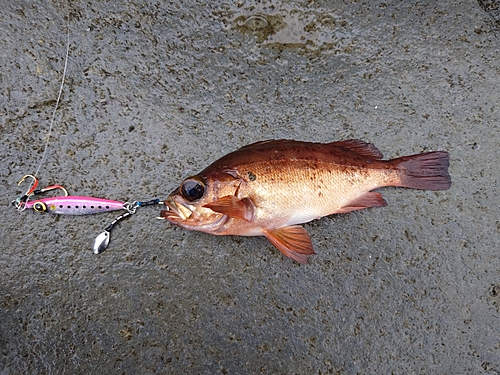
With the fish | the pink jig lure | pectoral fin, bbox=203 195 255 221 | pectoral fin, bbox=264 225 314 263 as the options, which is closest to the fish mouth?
the fish

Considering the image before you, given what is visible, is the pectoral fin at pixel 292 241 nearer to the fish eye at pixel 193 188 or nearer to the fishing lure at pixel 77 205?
the fish eye at pixel 193 188

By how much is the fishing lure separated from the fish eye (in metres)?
0.47

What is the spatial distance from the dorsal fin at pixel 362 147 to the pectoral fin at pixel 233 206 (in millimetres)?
751

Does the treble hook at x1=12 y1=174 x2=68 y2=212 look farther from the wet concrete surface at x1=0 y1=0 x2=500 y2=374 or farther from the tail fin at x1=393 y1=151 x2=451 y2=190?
the tail fin at x1=393 y1=151 x2=451 y2=190

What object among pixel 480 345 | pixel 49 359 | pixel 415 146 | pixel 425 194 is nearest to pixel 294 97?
pixel 415 146

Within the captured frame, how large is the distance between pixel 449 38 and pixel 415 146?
87 centimetres

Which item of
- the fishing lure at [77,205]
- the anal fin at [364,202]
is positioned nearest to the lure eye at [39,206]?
the fishing lure at [77,205]

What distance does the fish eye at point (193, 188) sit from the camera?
2092 millimetres

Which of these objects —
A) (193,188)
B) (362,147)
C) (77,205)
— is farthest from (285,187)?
(77,205)

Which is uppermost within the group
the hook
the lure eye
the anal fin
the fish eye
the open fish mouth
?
the anal fin

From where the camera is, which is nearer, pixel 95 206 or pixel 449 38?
pixel 95 206

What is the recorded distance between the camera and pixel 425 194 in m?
2.58

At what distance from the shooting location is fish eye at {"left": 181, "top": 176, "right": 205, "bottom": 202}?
6.86 ft

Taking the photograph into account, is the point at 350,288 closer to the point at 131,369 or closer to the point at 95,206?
the point at 131,369
